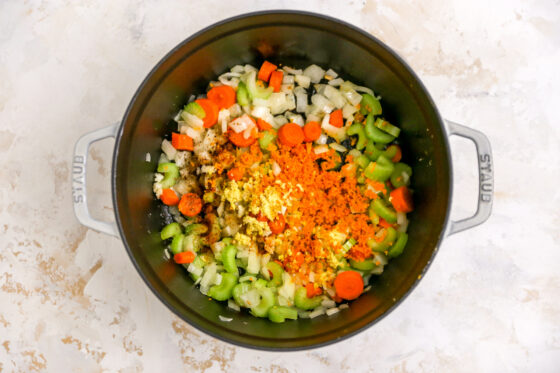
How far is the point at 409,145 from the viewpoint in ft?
5.74

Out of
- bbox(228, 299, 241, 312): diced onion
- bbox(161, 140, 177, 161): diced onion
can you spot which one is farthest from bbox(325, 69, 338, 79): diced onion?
bbox(228, 299, 241, 312): diced onion

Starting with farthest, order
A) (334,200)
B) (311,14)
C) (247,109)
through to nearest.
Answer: (247,109), (334,200), (311,14)

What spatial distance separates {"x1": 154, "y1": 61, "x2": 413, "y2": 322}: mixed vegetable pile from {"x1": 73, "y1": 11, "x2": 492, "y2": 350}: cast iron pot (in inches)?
1.9

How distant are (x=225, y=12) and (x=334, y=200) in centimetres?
93

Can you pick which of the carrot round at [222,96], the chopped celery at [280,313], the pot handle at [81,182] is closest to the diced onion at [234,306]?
the chopped celery at [280,313]

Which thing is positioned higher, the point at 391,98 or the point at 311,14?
the point at 311,14

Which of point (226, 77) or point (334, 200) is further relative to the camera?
point (226, 77)

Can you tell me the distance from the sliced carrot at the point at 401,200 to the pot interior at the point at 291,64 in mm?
35

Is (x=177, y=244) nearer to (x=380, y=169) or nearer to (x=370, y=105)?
(x=380, y=169)

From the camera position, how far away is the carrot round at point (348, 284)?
1.66 m

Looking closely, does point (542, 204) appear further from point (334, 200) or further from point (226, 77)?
point (226, 77)

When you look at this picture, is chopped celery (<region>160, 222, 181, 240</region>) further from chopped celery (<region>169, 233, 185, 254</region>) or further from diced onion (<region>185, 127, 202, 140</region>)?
diced onion (<region>185, 127, 202, 140</region>)

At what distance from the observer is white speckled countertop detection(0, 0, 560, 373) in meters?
1.76

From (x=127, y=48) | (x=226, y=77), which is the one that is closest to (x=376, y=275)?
(x=226, y=77)
